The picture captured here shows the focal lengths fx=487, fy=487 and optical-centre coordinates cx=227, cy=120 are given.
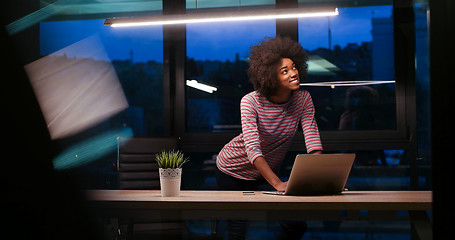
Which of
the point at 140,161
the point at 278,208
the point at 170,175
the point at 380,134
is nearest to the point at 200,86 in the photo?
the point at 140,161

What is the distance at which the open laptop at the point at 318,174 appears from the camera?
1.91 meters

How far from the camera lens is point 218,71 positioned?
436cm

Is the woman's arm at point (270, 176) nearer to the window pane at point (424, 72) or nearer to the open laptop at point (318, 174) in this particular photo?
the open laptop at point (318, 174)

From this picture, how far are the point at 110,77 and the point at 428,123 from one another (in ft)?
13.9

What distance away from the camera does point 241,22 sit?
4.32 m

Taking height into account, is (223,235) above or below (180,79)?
below

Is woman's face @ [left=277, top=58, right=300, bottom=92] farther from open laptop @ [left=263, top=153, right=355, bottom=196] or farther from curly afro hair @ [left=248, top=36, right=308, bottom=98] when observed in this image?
open laptop @ [left=263, top=153, right=355, bottom=196]

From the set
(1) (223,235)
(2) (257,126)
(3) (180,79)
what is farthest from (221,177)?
(3) (180,79)

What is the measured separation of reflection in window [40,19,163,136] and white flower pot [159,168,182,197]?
2.27m

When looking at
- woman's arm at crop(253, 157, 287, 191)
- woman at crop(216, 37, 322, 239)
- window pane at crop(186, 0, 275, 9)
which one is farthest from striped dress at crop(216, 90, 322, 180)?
window pane at crop(186, 0, 275, 9)

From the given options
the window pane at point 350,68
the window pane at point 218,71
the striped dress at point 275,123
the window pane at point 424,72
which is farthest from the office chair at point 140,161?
the window pane at point 424,72

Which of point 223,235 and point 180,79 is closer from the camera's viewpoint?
point 223,235

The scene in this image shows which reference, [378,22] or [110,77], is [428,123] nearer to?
[378,22]

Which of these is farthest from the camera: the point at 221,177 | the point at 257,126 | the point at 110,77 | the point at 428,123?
the point at 110,77
